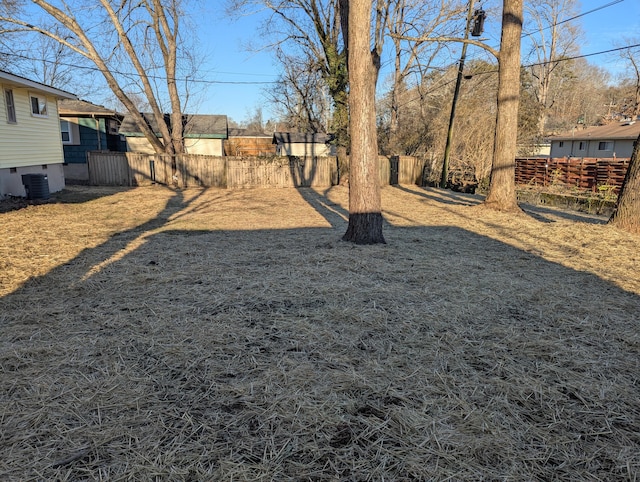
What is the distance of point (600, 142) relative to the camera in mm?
32312

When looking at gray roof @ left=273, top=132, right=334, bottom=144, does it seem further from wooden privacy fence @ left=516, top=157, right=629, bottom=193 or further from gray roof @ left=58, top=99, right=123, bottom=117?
wooden privacy fence @ left=516, top=157, right=629, bottom=193

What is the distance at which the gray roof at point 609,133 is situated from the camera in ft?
95.3

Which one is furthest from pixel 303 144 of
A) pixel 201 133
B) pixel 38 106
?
pixel 38 106

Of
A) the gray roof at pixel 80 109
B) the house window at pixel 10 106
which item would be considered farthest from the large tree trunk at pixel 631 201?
the gray roof at pixel 80 109

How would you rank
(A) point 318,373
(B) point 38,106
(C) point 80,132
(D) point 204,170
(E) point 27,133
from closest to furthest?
1. (A) point 318,373
2. (E) point 27,133
3. (B) point 38,106
4. (D) point 204,170
5. (C) point 80,132

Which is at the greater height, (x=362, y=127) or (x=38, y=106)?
(x=38, y=106)

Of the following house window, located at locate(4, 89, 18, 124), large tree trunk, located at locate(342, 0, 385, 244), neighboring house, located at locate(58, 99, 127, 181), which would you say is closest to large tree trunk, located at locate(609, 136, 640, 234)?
large tree trunk, located at locate(342, 0, 385, 244)

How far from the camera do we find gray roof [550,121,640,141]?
29.1 m

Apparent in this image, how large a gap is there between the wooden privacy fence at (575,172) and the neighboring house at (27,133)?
2036 cm

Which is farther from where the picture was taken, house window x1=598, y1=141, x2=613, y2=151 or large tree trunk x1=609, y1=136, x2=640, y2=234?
house window x1=598, y1=141, x2=613, y2=151

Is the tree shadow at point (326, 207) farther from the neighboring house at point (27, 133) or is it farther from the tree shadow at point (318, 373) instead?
the neighboring house at point (27, 133)

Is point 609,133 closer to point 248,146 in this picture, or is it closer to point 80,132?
point 248,146

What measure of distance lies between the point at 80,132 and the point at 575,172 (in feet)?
81.3

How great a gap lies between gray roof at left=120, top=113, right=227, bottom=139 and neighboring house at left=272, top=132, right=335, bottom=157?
168 inches
